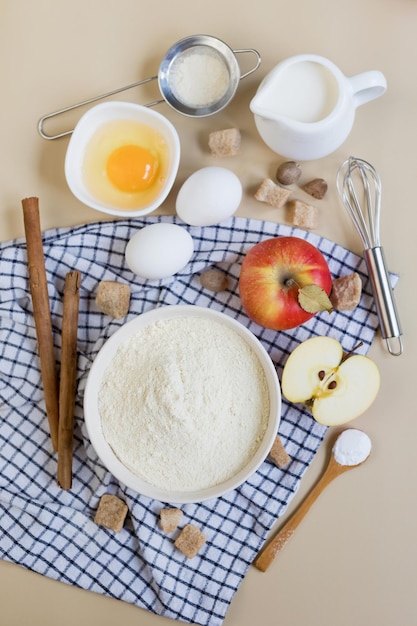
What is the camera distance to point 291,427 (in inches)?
40.9

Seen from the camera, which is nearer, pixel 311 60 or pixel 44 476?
pixel 311 60

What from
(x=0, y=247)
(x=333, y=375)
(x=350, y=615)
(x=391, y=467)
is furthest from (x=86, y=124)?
(x=350, y=615)

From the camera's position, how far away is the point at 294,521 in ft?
3.41

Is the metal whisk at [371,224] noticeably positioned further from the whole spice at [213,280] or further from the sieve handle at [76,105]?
the sieve handle at [76,105]

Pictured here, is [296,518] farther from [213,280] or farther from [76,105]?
[76,105]

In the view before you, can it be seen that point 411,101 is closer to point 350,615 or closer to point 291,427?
point 291,427

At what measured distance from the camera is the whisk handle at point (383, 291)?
1.00 metres

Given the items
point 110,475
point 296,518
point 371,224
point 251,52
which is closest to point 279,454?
point 296,518

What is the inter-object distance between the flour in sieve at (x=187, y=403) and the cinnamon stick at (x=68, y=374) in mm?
72

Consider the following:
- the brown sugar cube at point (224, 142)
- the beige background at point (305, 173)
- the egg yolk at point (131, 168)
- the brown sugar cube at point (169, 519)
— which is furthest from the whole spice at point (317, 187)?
the brown sugar cube at point (169, 519)

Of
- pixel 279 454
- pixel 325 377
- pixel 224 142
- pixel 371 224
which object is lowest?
pixel 279 454

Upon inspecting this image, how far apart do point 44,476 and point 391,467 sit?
526 millimetres

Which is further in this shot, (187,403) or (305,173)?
(305,173)

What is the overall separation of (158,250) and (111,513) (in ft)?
1.30
